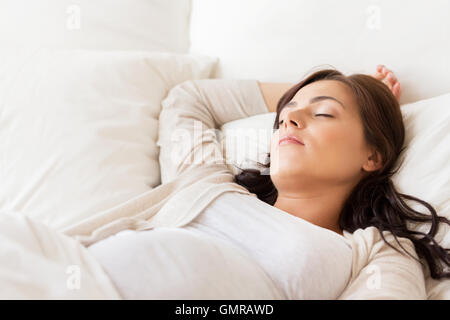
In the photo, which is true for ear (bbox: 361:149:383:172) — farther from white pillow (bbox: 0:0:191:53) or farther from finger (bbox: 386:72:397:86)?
white pillow (bbox: 0:0:191:53)

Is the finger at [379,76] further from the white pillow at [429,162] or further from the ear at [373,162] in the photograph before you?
the ear at [373,162]

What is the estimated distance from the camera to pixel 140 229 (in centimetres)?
95

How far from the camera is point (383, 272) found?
0.81 meters

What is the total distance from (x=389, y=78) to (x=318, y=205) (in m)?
0.41

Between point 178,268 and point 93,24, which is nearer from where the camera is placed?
point 178,268

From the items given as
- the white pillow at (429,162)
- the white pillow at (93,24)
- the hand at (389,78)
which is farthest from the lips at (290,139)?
the white pillow at (93,24)

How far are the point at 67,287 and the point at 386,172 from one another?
2.49 feet

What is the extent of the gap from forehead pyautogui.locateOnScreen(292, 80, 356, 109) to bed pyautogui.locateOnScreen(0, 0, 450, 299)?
0.55 ft

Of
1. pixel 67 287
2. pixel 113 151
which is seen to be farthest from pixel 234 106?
pixel 67 287

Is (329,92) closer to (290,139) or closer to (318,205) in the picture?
(290,139)

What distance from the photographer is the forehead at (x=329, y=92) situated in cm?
107

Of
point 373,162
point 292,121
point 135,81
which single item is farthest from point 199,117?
point 373,162

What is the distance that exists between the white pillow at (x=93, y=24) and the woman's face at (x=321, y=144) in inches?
26.8
